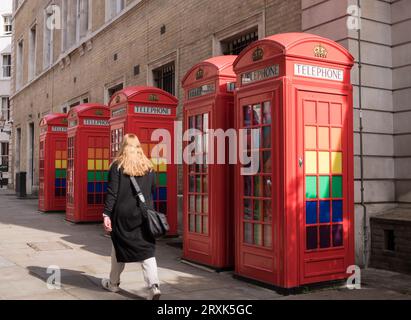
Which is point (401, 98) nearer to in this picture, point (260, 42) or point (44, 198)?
point (260, 42)

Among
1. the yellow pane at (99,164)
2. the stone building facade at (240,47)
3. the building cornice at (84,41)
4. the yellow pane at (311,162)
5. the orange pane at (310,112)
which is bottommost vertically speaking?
the yellow pane at (311,162)

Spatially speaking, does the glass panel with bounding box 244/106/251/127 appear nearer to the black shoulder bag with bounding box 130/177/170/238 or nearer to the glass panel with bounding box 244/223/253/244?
the glass panel with bounding box 244/223/253/244

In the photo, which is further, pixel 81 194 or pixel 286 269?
pixel 81 194

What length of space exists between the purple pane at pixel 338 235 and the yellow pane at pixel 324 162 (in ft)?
2.27

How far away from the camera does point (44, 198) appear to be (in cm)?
1536

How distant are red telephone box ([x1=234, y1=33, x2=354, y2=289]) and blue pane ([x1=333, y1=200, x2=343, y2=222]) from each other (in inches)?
0.5

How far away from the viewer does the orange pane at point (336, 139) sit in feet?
20.1

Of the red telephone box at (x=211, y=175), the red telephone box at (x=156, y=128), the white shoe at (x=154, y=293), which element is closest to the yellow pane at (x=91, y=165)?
the red telephone box at (x=156, y=128)

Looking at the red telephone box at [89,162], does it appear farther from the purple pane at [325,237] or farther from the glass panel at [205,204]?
the purple pane at [325,237]

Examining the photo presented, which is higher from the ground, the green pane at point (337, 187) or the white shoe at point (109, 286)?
the green pane at point (337, 187)

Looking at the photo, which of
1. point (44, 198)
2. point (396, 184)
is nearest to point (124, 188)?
point (396, 184)

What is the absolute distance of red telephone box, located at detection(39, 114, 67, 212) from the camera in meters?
15.2

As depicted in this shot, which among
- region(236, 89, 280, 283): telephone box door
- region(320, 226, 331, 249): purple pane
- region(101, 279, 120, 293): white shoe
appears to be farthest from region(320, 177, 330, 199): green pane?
region(101, 279, 120, 293): white shoe

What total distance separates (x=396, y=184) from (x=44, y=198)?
36.1 ft
